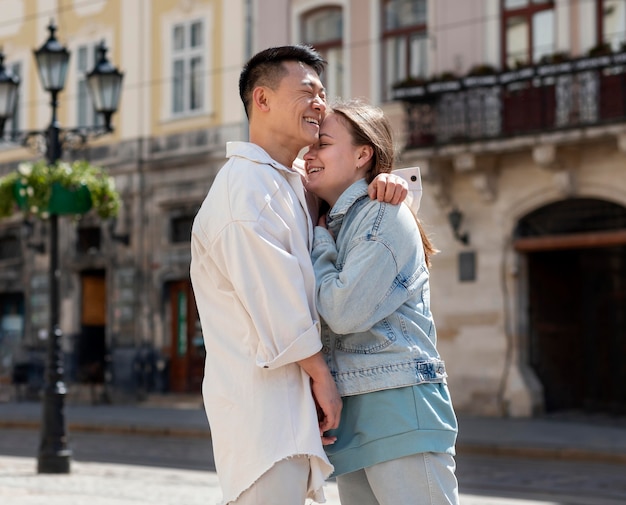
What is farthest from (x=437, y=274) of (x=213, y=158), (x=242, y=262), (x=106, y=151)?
(x=242, y=262)

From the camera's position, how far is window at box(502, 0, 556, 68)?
18719mm

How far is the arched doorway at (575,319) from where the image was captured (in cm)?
1925

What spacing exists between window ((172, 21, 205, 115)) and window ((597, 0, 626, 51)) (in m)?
8.72

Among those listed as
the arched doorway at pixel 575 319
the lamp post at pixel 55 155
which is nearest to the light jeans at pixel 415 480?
the lamp post at pixel 55 155

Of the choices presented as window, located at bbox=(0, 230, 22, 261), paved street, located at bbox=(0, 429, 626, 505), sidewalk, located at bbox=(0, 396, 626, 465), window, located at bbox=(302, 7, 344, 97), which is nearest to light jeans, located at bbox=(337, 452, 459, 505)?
paved street, located at bbox=(0, 429, 626, 505)

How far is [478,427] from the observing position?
1641 cm

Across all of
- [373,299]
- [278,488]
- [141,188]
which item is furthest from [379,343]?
[141,188]

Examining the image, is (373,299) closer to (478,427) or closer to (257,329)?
(257,329)

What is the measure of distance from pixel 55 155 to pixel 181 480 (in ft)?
12.3

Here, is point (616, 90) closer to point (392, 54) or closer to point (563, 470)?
point (392, 54)

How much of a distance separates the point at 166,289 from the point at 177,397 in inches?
88.4

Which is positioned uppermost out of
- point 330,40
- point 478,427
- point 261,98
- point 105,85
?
point 330,40

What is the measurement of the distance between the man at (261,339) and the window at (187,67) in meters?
21.0

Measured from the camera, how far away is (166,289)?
24.1 m
